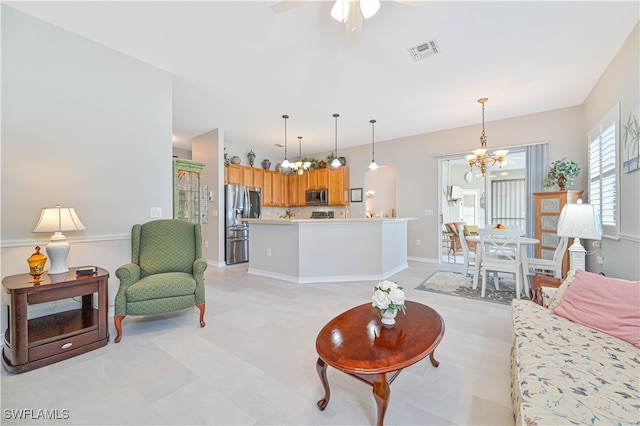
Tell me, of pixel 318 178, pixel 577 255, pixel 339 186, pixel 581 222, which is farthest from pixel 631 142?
pixel 318 178

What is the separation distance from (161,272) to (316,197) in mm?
4936

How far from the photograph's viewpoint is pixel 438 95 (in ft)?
12.8

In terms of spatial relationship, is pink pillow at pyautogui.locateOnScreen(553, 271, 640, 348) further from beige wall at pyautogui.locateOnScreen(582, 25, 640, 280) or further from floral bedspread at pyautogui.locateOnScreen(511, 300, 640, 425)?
beige wall at pyautogui.locateOnScreen(582, 25, 640, 280)

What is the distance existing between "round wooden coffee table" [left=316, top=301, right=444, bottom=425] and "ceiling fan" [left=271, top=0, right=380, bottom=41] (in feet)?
6.91

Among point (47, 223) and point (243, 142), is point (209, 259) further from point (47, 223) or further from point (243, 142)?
point (47, 223)

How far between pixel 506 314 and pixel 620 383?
1949 millimetres

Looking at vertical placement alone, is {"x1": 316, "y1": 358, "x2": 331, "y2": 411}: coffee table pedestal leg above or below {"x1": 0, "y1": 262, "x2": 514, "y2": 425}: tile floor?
above

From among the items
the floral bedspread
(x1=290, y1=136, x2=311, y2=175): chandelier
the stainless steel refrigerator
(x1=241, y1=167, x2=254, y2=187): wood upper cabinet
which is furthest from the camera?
(x1=241, y1=167, x2=254, y2=187): wood upper cabinet

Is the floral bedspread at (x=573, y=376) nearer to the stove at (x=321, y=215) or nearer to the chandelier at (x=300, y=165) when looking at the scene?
the chandelier at (x=300, y=165)

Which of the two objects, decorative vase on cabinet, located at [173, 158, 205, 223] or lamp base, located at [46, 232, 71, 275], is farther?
decorative vase on cabinet, located at [173, 158, 205, 223]

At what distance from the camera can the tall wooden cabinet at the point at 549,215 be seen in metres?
3.98

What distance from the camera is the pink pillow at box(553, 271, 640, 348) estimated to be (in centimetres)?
151

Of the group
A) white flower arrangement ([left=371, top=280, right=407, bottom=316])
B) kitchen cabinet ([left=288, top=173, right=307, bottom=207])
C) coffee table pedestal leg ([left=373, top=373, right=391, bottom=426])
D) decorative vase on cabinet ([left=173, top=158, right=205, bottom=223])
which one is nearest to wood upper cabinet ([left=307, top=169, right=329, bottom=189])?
kitchen cabinet ([left=288, top=173, right=307, bottom=207])

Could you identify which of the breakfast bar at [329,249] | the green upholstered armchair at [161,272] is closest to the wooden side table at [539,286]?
the breakfast bar at [329,249]
